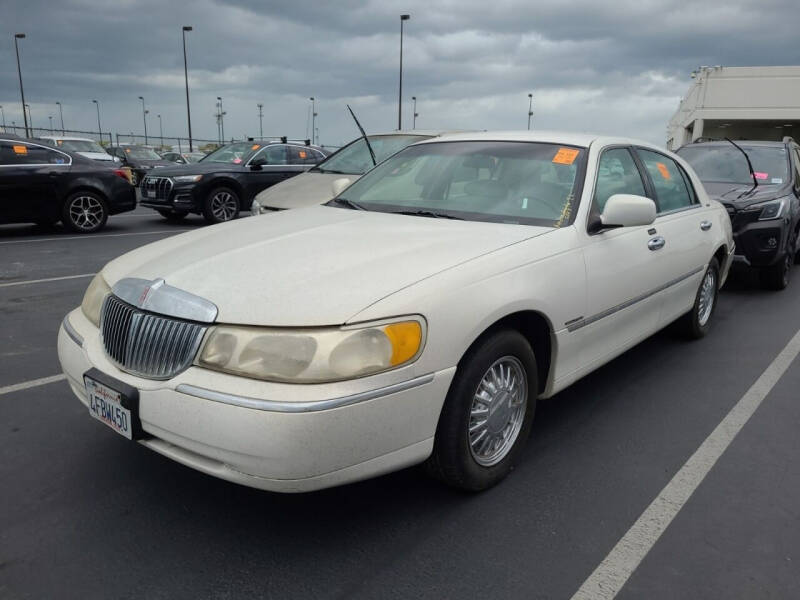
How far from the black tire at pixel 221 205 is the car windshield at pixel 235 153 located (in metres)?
0.71

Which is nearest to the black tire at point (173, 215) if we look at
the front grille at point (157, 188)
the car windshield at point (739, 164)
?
the front grille at point (157, 188)

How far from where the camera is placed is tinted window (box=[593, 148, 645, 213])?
3.60m

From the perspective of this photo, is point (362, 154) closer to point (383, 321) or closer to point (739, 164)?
point (739, 164)

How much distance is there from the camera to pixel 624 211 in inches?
128

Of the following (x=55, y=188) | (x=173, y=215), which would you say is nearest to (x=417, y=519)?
(x=55, y=188)

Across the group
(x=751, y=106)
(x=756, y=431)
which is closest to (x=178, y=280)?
(x=756, y=431)

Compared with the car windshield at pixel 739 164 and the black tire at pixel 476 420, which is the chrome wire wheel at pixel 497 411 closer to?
the black tire at pixel 476 420

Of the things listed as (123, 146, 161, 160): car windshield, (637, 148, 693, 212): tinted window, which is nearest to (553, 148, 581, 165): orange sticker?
(637, 148, 693, 212): tinted window

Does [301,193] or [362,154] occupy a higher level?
[362,154]

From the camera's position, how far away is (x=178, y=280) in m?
2.57

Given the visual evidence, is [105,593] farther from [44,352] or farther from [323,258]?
[44,352]

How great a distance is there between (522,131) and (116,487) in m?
3.09

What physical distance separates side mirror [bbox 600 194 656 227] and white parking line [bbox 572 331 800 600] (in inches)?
47.9

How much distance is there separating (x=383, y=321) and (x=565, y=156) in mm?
1922
